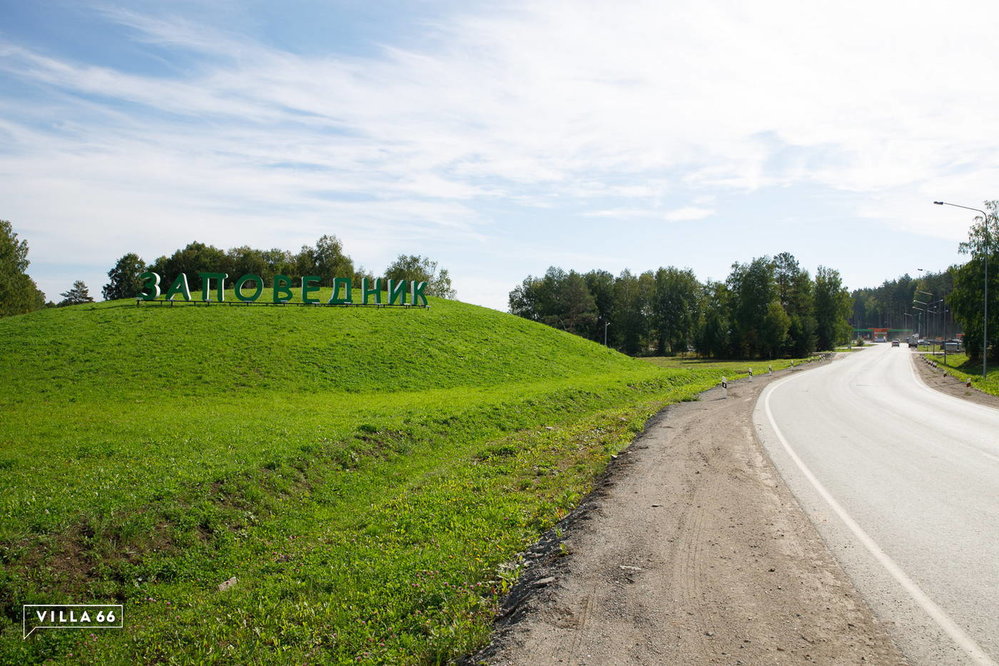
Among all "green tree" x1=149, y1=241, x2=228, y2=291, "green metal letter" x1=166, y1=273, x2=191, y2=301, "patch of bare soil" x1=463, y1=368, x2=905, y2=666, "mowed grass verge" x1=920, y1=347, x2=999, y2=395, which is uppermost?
"green tree" x1=149, y1=241, x2=228, y2=291

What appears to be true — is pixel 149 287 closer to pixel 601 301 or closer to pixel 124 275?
pixel 124 275

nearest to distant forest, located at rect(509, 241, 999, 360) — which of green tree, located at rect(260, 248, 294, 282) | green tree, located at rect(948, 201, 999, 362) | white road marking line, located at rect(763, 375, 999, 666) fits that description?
green tree, located at rect(948, 201, 999, 362)

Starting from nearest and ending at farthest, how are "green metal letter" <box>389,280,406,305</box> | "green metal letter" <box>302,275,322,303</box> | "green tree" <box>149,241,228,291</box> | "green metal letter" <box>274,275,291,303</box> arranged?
"green metal letter" <box>274,275,291,303</box>, "green metal letter" <box>302,275,322,303</box>, "green metal letter" <box>389,280,406,305</box>, "green tree" <box>149,241,228,291</box>

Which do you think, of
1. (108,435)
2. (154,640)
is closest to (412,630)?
(154,640)

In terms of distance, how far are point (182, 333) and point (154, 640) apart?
30978 millimetres

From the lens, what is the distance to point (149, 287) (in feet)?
138

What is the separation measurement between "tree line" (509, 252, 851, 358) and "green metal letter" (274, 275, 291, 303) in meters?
67.9

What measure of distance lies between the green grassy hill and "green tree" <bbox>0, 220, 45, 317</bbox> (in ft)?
173

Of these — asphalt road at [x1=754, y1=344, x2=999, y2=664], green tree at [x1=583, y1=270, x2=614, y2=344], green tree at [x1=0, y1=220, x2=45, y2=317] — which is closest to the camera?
asphalt road at [x1=754, y1=344, x2=999, y2=664]

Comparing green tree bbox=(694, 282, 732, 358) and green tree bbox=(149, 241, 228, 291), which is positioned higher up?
green tree bbox=(149, 241, 228, 291)

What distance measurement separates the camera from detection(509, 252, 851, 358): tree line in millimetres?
96562

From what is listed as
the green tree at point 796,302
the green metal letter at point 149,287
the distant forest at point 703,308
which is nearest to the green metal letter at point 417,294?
the green metal letter at point 149,287

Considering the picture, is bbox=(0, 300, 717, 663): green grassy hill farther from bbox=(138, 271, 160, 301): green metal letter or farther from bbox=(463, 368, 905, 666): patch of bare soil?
bbox=(138, 271, 160, 301): green metal letter

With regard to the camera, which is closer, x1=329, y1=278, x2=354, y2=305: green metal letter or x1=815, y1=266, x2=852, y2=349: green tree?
x1=329, y1=278, x2=354, y2=305: green metal letter
